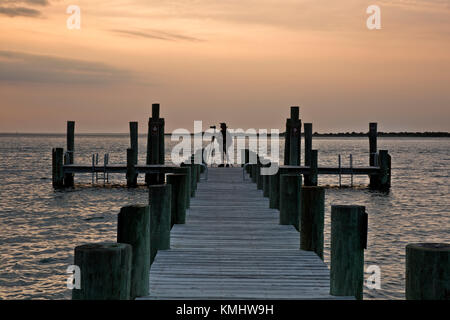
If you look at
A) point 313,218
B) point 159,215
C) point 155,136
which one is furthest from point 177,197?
point 155,136

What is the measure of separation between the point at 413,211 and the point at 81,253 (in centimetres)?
2094

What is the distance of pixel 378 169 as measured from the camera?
28.6m

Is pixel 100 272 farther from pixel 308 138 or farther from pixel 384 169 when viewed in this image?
pixel 384 169

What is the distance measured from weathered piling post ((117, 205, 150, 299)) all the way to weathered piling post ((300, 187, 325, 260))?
8.93ft

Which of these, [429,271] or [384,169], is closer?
[429,271]

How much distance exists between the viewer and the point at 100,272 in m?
4.31

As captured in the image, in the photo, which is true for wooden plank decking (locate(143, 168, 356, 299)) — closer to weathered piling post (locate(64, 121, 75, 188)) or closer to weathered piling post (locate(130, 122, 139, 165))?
weathered piling post (locate(130, 122, 139, 165))

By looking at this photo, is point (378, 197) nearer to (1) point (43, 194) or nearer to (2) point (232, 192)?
(2) point (232, 192)

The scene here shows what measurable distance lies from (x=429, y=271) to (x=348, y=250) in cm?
170

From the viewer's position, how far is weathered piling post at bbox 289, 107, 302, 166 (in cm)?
2708

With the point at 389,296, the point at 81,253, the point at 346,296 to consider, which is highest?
the point at 81,253

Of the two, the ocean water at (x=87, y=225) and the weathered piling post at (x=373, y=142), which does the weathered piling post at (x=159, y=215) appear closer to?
the ocean water at (x=87, y=225)

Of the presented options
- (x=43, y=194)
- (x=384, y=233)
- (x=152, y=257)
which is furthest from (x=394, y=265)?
(x=43, y=194)

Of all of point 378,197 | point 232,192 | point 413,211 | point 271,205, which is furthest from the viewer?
point 378,197
